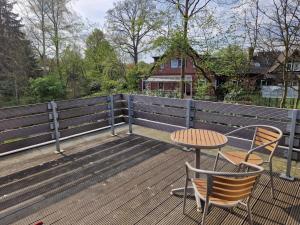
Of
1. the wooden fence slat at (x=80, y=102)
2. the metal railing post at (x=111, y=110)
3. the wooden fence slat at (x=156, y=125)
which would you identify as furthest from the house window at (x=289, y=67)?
the metal railing post at (x=111, y=110)

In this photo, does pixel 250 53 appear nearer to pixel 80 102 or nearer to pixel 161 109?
pixel 161 109

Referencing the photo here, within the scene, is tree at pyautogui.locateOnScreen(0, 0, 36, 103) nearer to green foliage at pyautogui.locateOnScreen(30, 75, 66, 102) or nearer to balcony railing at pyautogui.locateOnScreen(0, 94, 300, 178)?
green foliage at pyautogui.locateOnScreen(30, 75, 66, 102)

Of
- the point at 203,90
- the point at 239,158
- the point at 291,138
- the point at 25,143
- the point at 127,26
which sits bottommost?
the point at 25,143

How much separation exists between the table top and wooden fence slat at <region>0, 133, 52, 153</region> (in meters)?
2.34

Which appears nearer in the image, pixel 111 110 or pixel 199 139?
pixel 199 139

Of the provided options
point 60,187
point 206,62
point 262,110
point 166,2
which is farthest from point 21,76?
point 262,110

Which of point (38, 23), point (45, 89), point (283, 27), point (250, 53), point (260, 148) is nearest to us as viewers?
point (260, 148)

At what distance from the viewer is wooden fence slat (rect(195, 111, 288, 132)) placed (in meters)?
2.87

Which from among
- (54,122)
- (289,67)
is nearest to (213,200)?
(54,122)

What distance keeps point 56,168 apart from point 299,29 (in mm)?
6682

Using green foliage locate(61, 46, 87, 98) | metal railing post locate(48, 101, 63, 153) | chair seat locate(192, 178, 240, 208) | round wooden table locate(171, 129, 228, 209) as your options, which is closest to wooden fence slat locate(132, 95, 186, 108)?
round wooden table locate(171, 129, 228, 209)

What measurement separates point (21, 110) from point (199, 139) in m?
2.69

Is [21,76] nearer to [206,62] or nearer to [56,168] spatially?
[206,62]

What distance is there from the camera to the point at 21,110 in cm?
334
